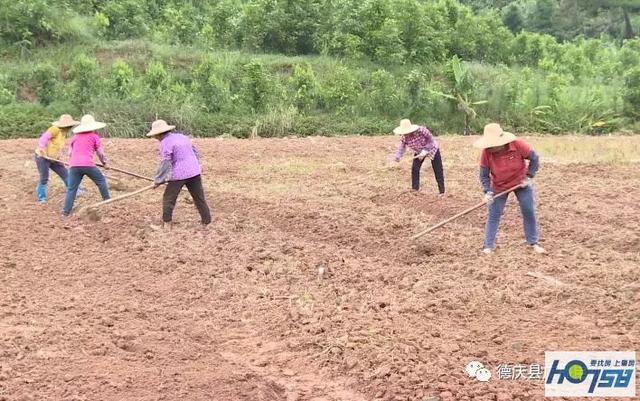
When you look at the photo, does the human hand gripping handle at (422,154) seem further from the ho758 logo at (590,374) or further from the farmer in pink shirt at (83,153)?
the ho758 logo at (590,374)

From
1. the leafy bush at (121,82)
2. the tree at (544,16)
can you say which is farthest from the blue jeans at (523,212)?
the tree at (544,16)

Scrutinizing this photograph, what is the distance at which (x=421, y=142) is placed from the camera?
10.2 m

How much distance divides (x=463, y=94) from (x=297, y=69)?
16.8 ft

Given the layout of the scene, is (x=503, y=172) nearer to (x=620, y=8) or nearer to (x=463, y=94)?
(x=463, y=94)

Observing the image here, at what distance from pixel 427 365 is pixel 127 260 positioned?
4.03m

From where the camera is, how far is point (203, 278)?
23.8 ft

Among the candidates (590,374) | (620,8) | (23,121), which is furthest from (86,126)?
(620,8)

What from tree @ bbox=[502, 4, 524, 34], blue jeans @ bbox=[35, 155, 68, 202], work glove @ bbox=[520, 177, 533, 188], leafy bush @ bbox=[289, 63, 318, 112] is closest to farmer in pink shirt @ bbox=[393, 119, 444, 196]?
work glove @ bbox=[520, 177, 533, 188]

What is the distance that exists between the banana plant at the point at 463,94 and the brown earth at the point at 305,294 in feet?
36.4

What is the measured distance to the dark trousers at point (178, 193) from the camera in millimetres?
8695

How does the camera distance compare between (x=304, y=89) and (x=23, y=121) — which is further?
(x=304, y=89)

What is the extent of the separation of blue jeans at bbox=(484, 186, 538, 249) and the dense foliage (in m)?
12.6

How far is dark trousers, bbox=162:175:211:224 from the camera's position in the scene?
8.70m

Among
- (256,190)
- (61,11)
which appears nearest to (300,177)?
(256,190)
